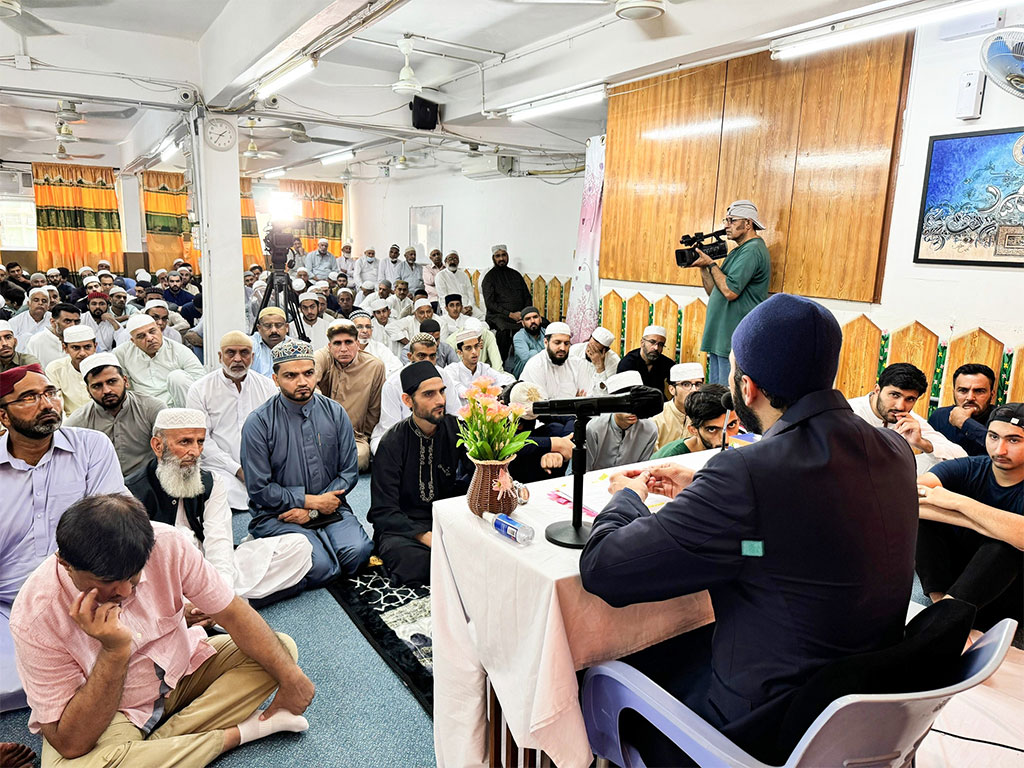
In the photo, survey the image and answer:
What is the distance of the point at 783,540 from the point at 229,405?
402 cm

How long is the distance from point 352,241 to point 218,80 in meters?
10.7

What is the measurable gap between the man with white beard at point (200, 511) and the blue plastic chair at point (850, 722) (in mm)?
2088

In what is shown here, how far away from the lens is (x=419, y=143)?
988 centimetres

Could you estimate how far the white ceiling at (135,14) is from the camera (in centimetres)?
537

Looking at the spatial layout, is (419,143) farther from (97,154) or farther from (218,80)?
(97,154)

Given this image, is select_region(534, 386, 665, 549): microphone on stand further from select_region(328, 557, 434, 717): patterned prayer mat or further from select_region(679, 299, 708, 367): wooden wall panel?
select_region(679, 299, 708, 367): wooden wall panel

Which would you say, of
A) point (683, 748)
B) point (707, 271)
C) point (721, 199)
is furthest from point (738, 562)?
point (721, 199)

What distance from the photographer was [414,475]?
11.3ft

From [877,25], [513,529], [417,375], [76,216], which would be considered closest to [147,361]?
[417,375]

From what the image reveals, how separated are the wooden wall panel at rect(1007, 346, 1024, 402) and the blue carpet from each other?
3.55m

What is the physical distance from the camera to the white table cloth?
5.14 ft

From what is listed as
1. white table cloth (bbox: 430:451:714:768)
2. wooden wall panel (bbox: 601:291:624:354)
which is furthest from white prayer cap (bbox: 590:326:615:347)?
white table cloth (bbox: 430:451:714:768)

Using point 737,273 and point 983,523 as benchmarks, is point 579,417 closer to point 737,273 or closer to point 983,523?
point 983,523

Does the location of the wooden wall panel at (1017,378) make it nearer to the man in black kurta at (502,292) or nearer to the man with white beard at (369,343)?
the man with white beard at (369,343)
